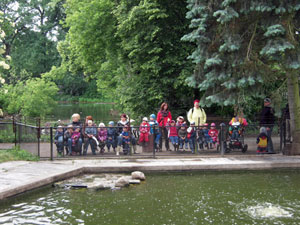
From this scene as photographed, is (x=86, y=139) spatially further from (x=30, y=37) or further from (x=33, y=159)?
(x=30, y=37)

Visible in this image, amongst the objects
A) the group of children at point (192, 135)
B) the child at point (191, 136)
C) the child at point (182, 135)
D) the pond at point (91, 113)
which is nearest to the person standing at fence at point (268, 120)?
the group of children at point (192, 135)

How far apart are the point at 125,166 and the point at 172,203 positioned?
365cm

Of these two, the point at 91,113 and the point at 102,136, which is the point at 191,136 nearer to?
the point at 102,136

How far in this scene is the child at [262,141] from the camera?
15.4 m

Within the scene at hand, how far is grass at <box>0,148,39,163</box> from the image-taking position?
14.3 m

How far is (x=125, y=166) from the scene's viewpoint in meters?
13.5

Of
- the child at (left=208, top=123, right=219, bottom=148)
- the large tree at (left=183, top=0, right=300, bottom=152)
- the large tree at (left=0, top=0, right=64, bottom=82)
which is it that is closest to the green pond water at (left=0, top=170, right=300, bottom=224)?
the child at (left=208, top=123, right=219, bottom=148)

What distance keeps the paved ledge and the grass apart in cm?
49

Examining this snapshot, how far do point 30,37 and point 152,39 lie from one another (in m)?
49.2

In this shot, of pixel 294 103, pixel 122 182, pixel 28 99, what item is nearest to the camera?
pixel 122 182

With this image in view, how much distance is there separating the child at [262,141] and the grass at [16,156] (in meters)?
7.62

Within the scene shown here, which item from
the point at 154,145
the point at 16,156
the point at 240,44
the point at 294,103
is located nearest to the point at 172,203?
the point at 154,145

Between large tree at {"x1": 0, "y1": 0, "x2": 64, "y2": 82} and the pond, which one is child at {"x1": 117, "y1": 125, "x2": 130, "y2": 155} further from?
large tree at {"x1": 0, "y1": 0, "x2": 64, "y2": 82}

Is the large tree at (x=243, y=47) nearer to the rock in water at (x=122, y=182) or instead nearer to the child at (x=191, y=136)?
the child at (x=191, y=136)
